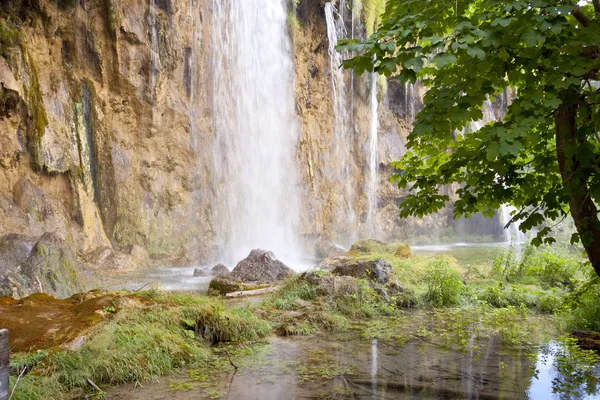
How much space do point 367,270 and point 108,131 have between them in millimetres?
12512

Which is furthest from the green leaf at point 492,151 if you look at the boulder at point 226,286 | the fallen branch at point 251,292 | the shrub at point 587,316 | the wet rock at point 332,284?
the boulder at point 226,286

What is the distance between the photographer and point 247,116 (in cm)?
2348

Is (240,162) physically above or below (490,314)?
above

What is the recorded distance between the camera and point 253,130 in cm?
2394

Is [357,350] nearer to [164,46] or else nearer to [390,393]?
[390,393]

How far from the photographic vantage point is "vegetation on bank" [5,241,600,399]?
4961mm

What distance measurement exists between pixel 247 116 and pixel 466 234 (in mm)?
20612

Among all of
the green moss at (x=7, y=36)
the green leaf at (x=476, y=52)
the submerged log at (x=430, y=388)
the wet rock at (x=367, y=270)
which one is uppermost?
the green moss at (x=7, y=36)

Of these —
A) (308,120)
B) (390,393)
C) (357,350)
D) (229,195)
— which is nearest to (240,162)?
(229,195)

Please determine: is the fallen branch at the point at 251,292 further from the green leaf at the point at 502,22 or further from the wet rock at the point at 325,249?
the wet rock at the point at 325,249

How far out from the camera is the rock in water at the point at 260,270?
12.2 meters

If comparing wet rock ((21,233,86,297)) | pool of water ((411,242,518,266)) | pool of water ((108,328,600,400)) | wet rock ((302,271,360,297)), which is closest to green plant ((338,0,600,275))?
pool of water ((108,328,600,400))

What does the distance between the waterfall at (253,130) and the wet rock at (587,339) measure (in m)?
15.1

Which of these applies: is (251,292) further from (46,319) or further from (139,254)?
(139,254)
